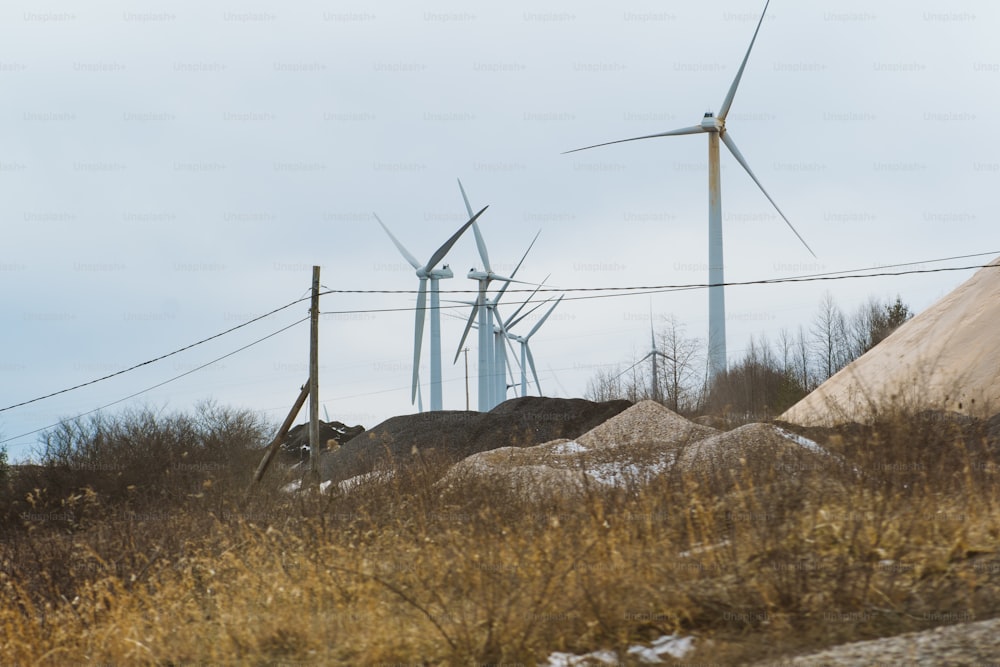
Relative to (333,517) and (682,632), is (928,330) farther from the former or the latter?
A: (682,632)

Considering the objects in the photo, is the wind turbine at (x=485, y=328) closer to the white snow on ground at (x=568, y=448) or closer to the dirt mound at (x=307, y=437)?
the dirt mound at (x=307, y=437)

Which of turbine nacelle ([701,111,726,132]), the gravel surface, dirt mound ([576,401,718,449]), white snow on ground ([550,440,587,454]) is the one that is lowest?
the gravel surface

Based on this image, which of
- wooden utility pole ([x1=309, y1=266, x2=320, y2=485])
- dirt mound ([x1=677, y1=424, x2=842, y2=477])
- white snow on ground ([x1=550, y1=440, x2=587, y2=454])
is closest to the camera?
dirt mound ([x1=677, y1=424, x2=842, y2=477])

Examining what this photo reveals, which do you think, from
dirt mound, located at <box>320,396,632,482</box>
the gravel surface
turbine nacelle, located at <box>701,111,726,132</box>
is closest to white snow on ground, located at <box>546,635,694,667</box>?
the gravel surface

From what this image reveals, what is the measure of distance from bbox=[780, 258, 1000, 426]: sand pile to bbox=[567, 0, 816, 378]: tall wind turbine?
5473 millimetres

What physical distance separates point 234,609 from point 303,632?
82cm

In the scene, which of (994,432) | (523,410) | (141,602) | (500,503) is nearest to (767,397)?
(523,410)

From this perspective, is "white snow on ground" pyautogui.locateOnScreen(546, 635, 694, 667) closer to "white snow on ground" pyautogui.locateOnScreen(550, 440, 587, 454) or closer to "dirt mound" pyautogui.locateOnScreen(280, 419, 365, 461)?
"white snow on ground" pyautogui.locateOnScreen(550, 440, 587, 454)

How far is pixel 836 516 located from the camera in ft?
22.7

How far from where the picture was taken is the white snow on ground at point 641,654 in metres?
5.10

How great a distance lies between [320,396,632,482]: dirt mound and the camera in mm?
30016

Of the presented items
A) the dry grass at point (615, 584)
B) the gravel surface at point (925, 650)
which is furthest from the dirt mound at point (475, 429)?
the gravel surface at point (925, 650)

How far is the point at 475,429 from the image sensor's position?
31938 mm

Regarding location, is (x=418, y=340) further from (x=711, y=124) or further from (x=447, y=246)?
(x=711, y=124)
